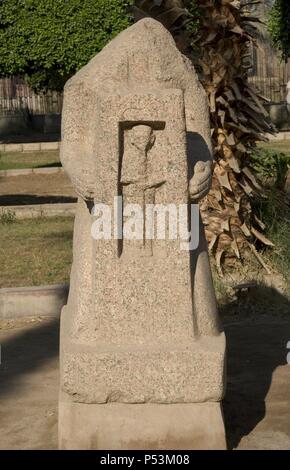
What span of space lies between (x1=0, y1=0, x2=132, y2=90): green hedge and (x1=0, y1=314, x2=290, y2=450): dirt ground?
18882mm

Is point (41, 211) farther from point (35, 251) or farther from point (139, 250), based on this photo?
point (139, 250)

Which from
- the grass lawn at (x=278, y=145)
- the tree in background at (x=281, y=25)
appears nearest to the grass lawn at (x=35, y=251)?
the grass lawn at (x=278, y=145)

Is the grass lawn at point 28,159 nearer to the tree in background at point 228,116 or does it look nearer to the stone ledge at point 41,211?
the stone ledge at point 41,211

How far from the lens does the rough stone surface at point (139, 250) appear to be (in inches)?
173

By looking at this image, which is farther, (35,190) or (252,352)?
(35,190)

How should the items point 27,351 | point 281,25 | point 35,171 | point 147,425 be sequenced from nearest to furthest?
point 147,425 → point 27,351 → point 35,171 → point 281,25

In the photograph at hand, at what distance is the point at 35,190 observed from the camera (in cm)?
1784

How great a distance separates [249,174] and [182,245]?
183 inches

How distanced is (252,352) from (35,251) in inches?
187

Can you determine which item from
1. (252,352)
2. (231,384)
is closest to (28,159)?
(252,352)

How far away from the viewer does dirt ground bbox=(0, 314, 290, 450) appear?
4965mm

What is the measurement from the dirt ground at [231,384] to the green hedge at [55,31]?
61.9ft

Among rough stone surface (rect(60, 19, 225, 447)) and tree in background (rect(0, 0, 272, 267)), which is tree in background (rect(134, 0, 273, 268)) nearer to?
tree in background (rect(0, 0, 272, 267))

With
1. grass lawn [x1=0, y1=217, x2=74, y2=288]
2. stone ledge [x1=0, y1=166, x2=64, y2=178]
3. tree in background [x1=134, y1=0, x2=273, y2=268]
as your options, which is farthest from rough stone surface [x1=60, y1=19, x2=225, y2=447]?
stone ledge [x1=0, y1=166, x2=64, y2=178]
